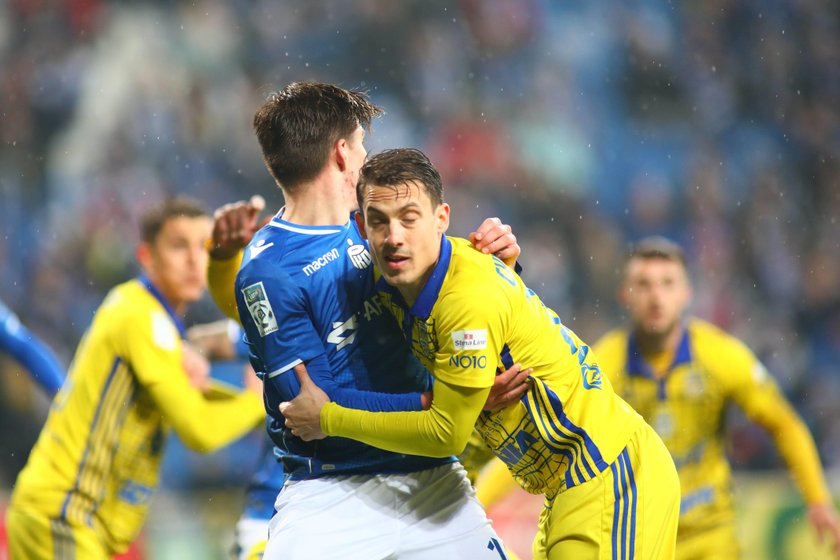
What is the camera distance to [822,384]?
909 cm

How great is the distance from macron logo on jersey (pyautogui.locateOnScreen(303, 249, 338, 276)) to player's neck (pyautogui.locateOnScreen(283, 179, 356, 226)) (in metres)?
0.12

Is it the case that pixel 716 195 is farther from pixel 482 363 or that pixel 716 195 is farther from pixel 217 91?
pixel 482 363

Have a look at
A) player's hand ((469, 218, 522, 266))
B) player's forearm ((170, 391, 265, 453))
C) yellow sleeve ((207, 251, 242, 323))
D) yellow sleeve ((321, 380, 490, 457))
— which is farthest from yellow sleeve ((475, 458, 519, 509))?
yellow sleeve ((321, 380, 490, 457))

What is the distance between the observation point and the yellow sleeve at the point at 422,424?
2.78m

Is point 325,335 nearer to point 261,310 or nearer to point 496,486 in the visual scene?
point 261,310

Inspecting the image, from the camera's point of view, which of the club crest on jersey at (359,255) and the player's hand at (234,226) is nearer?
the club crest on jersey at (359,255)

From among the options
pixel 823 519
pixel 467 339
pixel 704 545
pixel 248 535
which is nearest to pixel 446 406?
pixel 467 339

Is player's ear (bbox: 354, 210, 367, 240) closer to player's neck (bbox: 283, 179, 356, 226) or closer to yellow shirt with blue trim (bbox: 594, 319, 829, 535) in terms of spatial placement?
player's neck (bbox: 283, 179, 356, 226)

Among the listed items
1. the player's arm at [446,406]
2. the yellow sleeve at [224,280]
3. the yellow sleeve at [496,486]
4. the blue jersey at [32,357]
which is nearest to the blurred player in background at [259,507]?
the yellow sleeve at [224,280]

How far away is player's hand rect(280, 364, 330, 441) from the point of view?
286 cm

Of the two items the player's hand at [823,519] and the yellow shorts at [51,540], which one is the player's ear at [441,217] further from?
the player's hand at [823,519]

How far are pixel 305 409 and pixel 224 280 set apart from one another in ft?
3.41

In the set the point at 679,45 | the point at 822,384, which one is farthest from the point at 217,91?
the point at 822,384

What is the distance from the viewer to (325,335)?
298 cm
